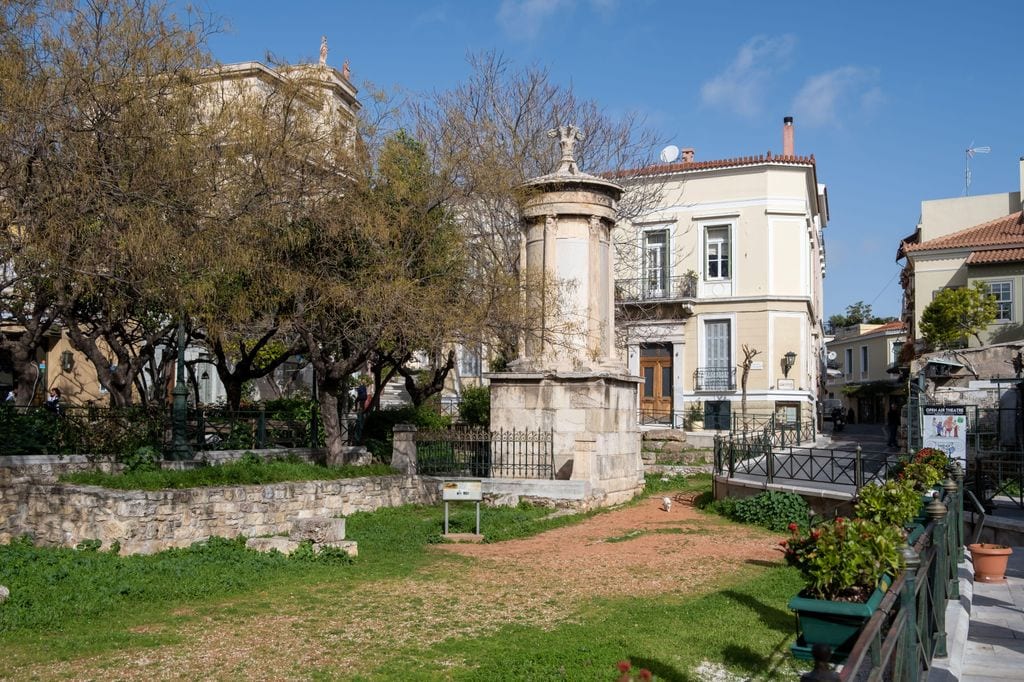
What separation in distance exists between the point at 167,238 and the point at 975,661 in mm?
11004

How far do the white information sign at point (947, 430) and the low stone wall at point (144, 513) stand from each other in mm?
10572

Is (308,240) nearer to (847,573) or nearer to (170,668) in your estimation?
(170,668)

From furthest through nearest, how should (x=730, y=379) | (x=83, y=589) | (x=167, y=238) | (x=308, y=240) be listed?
(x=730, y=379)
(x=308, y=240)
(x=167, y=238)
(x=83, y=589)

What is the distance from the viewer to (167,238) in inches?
512

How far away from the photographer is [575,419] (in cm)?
1845

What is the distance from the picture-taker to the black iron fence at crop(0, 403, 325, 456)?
14.6 m

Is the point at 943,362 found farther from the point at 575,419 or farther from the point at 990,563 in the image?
the point at 990,563

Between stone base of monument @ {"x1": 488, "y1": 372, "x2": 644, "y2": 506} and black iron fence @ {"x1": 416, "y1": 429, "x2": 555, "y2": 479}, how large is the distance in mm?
164

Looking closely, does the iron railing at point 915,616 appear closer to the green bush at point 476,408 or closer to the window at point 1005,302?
the green bush at point 476,408

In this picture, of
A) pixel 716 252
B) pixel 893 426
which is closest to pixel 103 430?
pixel 893 426

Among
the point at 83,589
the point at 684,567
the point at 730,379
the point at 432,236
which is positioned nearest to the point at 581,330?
the point at 432,236

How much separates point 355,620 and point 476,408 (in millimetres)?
20705

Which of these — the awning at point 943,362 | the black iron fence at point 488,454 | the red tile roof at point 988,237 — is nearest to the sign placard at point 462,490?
the black iron fence at point 488,454

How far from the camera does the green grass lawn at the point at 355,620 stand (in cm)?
728
